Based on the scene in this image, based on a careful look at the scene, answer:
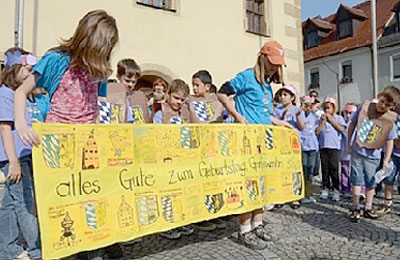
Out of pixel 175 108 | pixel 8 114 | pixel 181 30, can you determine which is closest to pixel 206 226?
pixel 175 108

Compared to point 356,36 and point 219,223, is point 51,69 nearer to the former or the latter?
point 219,223

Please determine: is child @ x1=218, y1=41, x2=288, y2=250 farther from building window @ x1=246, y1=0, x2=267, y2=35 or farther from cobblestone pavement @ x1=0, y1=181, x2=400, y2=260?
building window @ x1=246, y1=0, x2=267, y2=35

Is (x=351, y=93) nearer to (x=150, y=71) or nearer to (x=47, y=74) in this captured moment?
(x=150, y=71)

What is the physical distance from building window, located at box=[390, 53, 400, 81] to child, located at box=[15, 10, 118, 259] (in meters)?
26.8

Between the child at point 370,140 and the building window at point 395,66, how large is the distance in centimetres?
2371

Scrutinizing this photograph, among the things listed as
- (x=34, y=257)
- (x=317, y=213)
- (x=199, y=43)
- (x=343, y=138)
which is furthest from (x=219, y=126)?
(x=199, y=43)

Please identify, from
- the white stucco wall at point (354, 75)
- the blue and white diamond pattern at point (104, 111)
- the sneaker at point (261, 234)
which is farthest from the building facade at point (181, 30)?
the white stucco wall at point (354, 75)

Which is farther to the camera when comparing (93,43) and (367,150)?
(367,150)

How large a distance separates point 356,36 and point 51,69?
29.7 metres

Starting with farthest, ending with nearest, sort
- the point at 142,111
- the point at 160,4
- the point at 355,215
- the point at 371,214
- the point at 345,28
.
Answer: the point at 345,28 < the point at 160,4 < the point at 371,214 < the point at 355,215 < the point at 142,111

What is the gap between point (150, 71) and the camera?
1002cm

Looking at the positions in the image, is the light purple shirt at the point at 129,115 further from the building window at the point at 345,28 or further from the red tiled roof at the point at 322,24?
the red tiled roof at the point at 322,24

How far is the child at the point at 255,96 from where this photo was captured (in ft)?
12.2

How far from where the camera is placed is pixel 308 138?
6.07 meters
